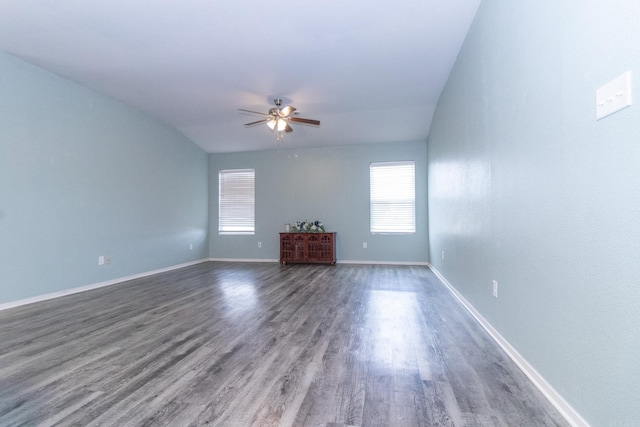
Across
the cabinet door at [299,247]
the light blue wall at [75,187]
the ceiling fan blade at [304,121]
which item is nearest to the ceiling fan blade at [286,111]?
the ceiling fan blade at [304,121]

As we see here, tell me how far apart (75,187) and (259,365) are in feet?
12.3

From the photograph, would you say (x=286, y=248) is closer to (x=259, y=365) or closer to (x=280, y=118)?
(x=280, y=118)

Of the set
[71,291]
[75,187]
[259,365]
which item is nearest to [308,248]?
[71,291]

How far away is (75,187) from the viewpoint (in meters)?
3.96

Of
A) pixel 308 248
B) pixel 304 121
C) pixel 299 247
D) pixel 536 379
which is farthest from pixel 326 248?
pixel 536 379

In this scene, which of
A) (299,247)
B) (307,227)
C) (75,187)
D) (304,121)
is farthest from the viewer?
(307,227)

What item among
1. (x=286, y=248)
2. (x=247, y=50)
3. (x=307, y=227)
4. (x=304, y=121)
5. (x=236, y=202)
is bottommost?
(x=286, y=248)

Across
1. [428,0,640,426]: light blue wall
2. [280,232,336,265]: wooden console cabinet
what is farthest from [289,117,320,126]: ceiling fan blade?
[280,232,336,265]: wooden console cabinet

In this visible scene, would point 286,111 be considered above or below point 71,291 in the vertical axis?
above

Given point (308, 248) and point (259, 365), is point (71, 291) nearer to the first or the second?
point (259, 365)

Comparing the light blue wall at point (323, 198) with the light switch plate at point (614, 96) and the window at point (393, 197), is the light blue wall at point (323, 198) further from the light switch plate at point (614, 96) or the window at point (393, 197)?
the light switch plate at point (614, 96)

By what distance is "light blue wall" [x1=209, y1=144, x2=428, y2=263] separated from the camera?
604 cm

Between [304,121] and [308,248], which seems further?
[308,248]

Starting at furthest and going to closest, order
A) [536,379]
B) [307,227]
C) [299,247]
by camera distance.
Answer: [307,227]
[299,247]
[536,379]
